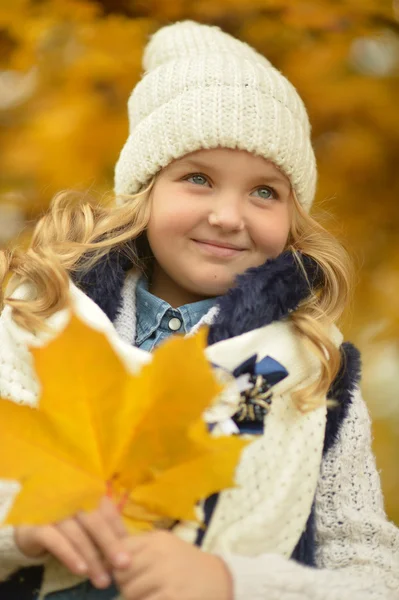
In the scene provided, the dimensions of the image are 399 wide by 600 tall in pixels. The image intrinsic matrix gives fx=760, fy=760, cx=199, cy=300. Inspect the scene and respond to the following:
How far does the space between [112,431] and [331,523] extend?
1.61 ft

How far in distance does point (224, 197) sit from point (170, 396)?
0.50 m

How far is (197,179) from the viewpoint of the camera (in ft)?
3.95

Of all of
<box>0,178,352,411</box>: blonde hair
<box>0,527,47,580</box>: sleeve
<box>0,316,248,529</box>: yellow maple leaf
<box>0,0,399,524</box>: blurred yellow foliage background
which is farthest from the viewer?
<box>0,0,399,524</box>: blurred yellow foliage background

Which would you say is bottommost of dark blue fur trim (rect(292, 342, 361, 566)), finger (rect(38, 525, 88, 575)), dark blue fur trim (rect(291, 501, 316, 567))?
dark blue fur trim (rect(291, 501, 316, 567))

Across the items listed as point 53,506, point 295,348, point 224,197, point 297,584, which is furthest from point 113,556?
point 224,197

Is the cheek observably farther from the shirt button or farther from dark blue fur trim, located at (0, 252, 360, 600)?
the shirt button

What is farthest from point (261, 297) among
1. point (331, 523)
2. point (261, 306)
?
point (331, 523)

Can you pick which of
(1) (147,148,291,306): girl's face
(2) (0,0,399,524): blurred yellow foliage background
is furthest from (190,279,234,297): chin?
(2) (0,0,399,524): blurred yellow foliage background

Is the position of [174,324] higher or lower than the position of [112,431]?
lower

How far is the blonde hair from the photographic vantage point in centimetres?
113

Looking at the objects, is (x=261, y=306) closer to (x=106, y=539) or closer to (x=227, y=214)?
(x=227, y=214)

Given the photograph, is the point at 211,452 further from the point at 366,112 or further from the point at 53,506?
the point at 366,112

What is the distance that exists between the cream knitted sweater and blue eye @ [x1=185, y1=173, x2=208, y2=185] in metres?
0.21

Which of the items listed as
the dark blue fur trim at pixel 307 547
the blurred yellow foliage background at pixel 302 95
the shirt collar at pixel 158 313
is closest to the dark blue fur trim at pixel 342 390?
the dark blue fur trim at pixel 307 547
